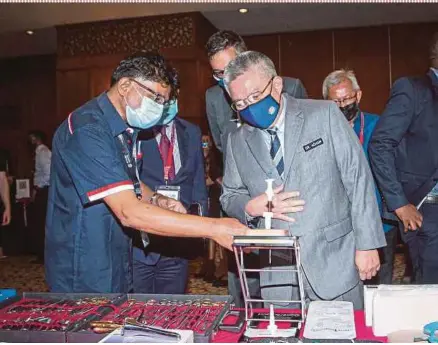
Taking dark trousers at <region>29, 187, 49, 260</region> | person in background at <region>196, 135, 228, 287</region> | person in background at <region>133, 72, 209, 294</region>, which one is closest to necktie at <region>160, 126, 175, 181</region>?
person in background at <region>133, 72, 209, 294</region>

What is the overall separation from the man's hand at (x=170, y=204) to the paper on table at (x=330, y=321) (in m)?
0.87

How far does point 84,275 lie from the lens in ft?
6.31

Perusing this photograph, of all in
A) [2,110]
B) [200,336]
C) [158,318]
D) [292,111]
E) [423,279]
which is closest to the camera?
[200,336]

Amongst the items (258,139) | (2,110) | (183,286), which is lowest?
(183,286)

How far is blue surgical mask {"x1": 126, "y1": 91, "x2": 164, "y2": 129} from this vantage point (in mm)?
2051

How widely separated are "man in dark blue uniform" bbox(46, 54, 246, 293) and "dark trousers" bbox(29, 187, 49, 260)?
4.92 metres

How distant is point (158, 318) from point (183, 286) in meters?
1.23

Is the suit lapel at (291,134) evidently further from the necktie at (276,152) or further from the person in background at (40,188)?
the person in background at (40,188)

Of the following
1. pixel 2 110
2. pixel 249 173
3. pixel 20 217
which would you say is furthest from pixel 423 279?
pixel 2 110

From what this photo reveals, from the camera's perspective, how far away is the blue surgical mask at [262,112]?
200 cm

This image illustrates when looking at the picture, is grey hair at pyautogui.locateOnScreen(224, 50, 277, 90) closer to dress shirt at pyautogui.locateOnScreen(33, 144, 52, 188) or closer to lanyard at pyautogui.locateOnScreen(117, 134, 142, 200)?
lanyard at pyautogui.locateOnScreen(117, 134, 142, 200)

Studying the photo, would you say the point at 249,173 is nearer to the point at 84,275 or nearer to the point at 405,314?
the point at 84,275

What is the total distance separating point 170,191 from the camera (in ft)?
8.26

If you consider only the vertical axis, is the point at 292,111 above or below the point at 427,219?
above
